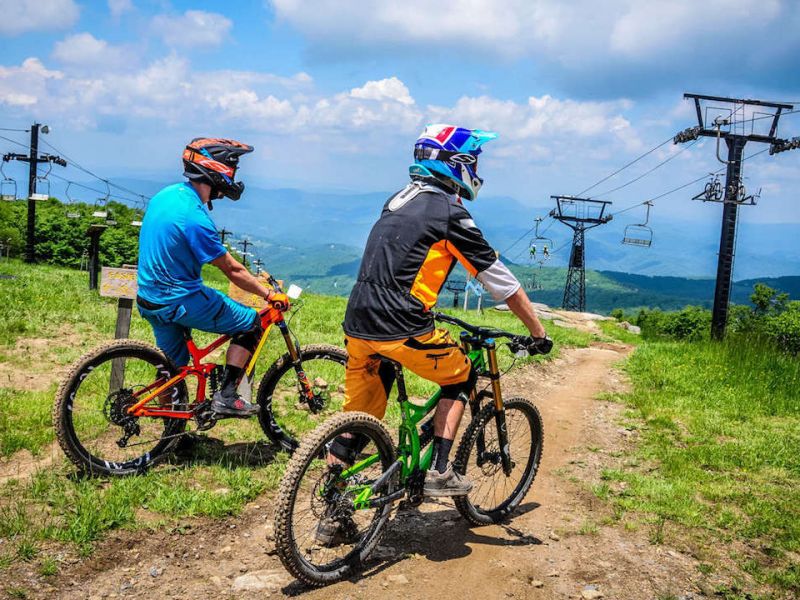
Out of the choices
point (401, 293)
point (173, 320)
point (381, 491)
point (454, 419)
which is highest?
point (401, 293)

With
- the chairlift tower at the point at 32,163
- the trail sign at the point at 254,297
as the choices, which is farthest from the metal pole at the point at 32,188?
the trail sign at the point at 254,297

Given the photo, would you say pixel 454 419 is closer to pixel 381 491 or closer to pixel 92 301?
pixel 381 491

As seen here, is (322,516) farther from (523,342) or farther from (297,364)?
(297,364)

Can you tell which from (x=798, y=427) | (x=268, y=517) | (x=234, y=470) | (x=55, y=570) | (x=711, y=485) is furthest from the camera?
(x=798, y=427)

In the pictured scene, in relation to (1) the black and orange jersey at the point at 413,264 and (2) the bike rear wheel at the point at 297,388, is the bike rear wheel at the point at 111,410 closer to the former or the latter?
(2) the bike rear wheel at the point at 297,388

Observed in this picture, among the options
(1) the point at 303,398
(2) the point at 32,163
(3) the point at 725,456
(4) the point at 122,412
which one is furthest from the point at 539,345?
(2) the point at 32,163

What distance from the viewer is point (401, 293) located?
15.2ft

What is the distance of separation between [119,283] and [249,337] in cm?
182

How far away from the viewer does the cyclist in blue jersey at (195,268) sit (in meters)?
5.81

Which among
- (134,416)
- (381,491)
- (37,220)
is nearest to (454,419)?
(381,491)

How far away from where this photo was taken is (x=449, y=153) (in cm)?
480

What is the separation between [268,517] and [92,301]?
10.8 metres

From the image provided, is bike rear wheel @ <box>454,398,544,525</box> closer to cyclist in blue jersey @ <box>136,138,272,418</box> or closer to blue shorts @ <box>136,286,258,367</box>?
cyclist in blue jersey @ <box>136,138,272,418</box>

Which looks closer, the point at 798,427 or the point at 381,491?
the point at 381,491
